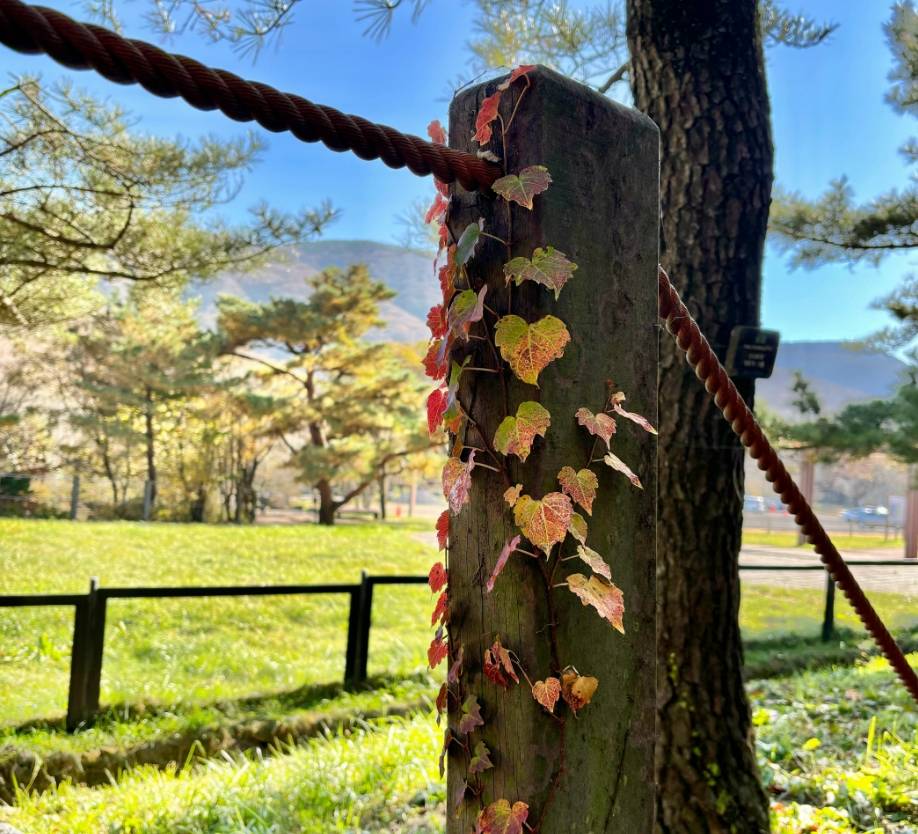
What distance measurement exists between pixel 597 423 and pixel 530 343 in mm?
94

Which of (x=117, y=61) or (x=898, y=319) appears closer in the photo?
(x=117, y=61)

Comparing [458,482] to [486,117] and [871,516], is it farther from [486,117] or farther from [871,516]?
[871,516]

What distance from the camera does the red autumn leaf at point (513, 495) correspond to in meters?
0.61

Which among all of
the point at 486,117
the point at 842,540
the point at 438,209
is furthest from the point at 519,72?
the point at 842,540

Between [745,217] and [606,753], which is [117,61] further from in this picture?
[745,217]

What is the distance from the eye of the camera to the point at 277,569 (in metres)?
8.56

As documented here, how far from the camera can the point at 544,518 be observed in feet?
1.94

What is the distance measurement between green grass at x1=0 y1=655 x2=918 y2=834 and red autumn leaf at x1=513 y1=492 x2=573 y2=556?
1.55 meters

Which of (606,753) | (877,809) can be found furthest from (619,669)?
(877,809)

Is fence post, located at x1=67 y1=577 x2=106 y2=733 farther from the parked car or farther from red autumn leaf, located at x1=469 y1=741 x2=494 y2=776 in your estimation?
the parked car

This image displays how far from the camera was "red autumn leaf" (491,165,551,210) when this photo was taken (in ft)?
1.99

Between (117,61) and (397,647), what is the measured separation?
200 inches

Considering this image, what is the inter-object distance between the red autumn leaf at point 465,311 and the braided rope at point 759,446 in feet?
0.97

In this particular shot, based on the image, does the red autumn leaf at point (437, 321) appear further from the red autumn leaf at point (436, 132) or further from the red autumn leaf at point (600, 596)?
the red autumn leaf at point (600, 596)
